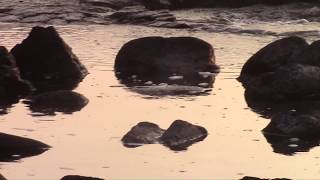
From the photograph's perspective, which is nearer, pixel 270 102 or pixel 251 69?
pixel 270 102

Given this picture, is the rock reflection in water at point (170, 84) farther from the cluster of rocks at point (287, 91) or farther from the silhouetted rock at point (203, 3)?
the silhouetted rock at point (203, 3)

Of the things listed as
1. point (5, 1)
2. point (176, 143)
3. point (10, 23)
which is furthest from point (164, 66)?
point (5, 1)

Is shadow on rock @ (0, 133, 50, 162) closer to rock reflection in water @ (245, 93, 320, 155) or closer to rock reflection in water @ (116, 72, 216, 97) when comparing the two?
rock reflection in water @ (245, 93, 320, 155)

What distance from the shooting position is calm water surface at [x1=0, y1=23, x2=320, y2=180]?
259 inches

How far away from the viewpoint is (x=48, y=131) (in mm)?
7957

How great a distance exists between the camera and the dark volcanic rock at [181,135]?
24.1ft

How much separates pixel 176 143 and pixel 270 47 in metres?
4.48

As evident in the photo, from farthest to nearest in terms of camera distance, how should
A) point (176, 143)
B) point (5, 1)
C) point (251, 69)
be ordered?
point (5, 1), point (251, 69), point (176, 143)

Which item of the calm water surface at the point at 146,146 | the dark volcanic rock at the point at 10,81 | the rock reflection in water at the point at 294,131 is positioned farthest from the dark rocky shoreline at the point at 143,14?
the rock reflection in water at the point at 294,131

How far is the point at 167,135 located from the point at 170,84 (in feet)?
11.7

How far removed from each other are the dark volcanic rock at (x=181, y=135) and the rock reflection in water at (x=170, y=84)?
98.3 inches

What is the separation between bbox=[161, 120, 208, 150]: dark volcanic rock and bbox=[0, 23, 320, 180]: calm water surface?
0.10 metres

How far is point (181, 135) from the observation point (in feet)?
24.5

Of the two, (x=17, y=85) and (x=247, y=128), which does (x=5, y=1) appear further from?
(x=247, y=128)
